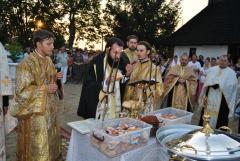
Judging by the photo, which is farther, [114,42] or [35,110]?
[114,42]

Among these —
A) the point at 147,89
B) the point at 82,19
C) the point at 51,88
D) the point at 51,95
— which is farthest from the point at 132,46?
the point at 82,19

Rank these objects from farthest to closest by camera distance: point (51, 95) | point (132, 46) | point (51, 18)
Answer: point (51, 18), point (132, 46), point (51, 95)

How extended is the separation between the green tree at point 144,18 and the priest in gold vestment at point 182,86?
23.4 meters

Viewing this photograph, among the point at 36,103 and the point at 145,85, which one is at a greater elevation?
the point at 145,85

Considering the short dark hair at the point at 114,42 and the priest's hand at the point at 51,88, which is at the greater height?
the short dark hair at the point at 114,42

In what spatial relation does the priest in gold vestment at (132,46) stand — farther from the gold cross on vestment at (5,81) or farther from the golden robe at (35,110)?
the gold cross on vestment at (5,81)

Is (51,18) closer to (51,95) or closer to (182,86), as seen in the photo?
(182,86)

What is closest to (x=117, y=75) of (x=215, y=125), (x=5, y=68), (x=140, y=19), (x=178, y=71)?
(x=5, y=68)

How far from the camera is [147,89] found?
13.0 ft

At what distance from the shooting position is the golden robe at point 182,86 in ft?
20.9

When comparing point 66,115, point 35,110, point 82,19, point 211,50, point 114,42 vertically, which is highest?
point 82,19

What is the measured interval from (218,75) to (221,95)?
0.41 m

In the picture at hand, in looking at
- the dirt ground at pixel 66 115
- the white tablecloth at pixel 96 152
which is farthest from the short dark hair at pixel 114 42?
the dirt ground at pixel 66 115

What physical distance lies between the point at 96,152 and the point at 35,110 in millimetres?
1161
